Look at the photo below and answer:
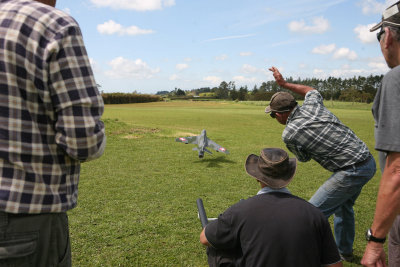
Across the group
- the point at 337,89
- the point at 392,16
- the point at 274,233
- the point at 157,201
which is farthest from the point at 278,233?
the point at 337,89

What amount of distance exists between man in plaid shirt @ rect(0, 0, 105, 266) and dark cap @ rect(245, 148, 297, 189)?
134 cm

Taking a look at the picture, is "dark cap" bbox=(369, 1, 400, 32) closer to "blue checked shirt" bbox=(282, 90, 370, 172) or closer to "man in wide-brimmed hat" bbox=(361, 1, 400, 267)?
"man in wide-brimmed hat" bbox=(361, 1, 400, 267)

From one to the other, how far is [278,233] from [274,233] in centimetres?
3

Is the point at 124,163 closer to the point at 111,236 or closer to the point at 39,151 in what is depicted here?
the point at 111,236

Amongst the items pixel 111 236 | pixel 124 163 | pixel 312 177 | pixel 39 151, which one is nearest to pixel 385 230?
pixel 39 151

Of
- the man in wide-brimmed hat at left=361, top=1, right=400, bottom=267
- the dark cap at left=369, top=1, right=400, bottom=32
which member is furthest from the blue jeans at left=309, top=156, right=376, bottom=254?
the dark cap at left=369, top=1, right=400, bottom=32

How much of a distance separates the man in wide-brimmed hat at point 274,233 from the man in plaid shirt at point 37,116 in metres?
1.15

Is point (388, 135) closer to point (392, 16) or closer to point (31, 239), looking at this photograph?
point (392, 16)

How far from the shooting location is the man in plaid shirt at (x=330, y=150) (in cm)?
343

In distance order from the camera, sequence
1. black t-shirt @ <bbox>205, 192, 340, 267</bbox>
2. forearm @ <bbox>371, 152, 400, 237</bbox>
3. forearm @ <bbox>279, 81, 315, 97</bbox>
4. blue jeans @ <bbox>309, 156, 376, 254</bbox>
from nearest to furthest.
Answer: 1. forearm @ <bbox>371, 152, 400, 237</bbox>
2. black t-shirt @ <bbox>205, 192, 340, 267</bbox>
3. blue jeans @ <bbox>309, 156, 376, 254</bbox>
4. forearm @ <bbox>279, 81, 315, 97</bbox>

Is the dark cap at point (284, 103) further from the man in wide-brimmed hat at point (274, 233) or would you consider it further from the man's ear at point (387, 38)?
the man's ear at point (387, 38)

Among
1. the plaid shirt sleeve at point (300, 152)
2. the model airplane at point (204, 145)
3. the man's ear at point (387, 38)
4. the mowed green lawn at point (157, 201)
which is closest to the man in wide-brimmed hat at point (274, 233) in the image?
the man's ear at point (387, 38)

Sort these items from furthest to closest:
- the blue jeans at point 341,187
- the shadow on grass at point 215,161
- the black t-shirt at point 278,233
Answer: the shadow on grass at point 215,161, the blue jeans at point 341,187, the black t-shirt at point 278,233

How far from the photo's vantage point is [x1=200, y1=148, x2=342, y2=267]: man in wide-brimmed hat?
1.96 metres
